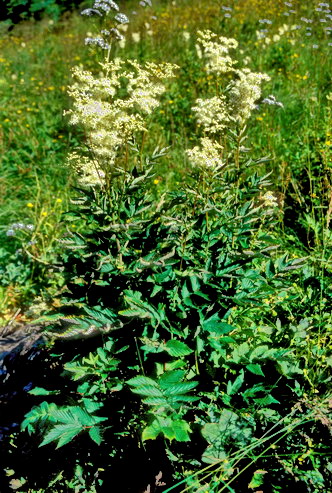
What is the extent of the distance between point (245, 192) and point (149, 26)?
17.7 ft

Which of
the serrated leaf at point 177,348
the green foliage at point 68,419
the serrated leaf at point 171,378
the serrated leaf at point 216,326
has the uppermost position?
the serrated leaf at point 216,326

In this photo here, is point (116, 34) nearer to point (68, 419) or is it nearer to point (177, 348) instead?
point (177, 348)

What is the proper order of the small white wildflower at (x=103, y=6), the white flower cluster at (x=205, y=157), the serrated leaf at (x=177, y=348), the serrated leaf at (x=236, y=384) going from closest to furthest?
the serrated leaf at (x=177, y=348)
the serrated leaf at (x=236, y=384)
the white flower cluster at (x=205, y=157)
the small white wildflower at (x=103, y=6)

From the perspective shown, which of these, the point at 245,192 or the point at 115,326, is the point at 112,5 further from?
the point at 115,326

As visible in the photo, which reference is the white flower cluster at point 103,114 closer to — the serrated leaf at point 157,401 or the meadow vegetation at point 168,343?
the meadow vegetation at point 168,343

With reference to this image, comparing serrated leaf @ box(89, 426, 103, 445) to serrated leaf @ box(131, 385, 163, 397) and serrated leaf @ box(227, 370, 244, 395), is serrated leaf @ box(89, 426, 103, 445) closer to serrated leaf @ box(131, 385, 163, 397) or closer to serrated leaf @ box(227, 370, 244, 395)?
serrated leaf @ box(131, 385, 163, 397)

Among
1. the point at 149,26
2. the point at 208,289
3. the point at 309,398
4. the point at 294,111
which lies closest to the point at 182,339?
the point at 208,289

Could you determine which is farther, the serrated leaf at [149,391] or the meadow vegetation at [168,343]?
the meadow vegetation at [168,343]

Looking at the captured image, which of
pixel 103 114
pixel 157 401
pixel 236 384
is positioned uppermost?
pixel 103 114

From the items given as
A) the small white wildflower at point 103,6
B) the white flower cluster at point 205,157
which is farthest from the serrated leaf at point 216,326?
the small white wildflower at point 103,6

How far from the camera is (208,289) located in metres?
1.71

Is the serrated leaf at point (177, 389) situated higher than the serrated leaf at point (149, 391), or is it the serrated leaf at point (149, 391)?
the serrated leaf at point (149, 391)

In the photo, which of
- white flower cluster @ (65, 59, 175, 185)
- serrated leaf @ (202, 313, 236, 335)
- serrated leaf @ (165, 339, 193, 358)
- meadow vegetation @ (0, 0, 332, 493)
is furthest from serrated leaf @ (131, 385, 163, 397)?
white flower cluster @ (65, 59, 175, 185)

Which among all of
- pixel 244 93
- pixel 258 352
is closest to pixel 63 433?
pixel 258 352
